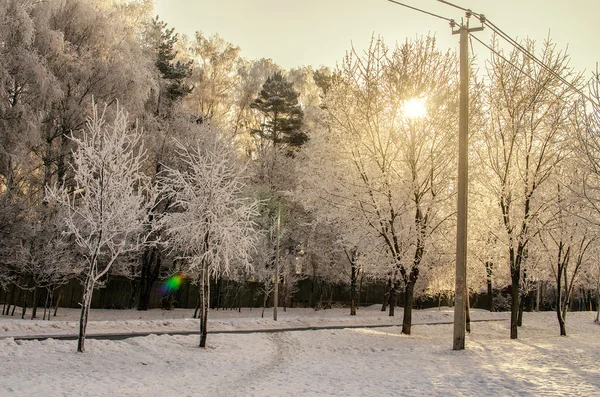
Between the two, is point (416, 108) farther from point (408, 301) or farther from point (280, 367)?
point (280, 367)

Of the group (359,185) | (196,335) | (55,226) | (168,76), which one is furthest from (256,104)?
(196,335)

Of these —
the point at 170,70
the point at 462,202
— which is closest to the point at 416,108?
the point at 462,202

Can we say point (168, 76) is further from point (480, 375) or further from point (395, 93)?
point (480, 375)

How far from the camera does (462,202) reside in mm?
12828

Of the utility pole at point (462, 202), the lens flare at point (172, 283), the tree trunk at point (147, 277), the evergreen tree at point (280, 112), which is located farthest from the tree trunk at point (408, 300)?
the evergreen tree at point (280, 112)

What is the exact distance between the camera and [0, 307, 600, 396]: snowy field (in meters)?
8.66

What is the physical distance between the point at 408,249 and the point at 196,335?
8150 mm

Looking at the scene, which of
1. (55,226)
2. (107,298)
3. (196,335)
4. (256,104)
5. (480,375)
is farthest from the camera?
(256,104)

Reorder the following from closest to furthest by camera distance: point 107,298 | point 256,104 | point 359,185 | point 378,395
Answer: point 378,395
point 359,185
point 107,298
point 256,104

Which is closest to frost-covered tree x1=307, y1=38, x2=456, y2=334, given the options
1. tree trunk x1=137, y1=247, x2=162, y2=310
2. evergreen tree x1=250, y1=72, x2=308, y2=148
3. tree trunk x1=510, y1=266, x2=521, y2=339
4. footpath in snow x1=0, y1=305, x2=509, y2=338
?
tree trunk x1=510, y1=266, x2=521, y2=339

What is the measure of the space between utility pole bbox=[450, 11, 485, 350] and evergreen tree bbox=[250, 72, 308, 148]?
90.9 feet

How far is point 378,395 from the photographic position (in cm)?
819

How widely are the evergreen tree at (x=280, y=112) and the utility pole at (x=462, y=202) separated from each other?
27.7 metres

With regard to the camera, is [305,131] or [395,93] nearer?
[395,93]
